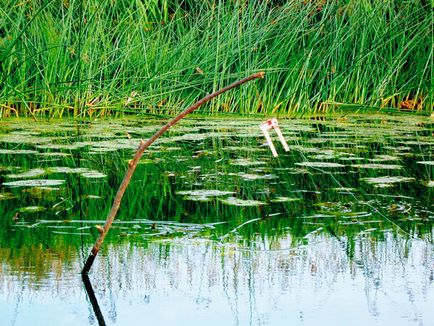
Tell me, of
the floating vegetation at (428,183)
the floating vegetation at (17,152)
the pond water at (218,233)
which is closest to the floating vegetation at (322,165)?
the pond water at (218,233)

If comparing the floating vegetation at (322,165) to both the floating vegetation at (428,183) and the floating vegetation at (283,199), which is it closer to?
the floating vegetation at (428,183)

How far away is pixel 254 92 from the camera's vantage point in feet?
23.3

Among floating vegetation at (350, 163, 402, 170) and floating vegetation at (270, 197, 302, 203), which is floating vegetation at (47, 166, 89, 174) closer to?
floating vegetation at (270, 197, 302, 203)

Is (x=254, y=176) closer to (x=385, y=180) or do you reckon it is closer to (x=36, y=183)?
(x=385, y=180)

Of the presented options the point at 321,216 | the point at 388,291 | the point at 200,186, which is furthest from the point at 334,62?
the point at 388,291

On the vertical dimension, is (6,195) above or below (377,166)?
below

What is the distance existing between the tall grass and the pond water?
0.98 metres

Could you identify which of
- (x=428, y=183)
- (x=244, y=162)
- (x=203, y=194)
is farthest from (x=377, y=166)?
(x=203, y=194)

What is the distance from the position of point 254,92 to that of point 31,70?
1646mm

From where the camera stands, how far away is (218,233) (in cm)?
325

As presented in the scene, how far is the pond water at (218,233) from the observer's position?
2451 millimetres

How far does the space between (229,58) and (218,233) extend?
13.3 feet

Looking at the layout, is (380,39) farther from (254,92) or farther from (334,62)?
(254,92)

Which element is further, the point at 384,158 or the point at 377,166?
the point at 384,158
